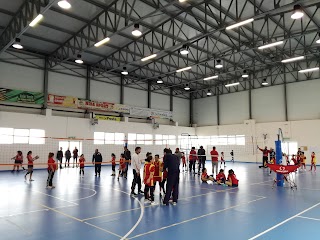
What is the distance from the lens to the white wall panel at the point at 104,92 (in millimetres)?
25797

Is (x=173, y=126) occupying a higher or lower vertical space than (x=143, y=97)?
lower

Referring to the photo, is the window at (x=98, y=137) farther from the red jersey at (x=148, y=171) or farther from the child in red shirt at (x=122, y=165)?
the red jersey at (x=148, y=171)

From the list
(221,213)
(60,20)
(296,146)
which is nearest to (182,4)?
(60,20)

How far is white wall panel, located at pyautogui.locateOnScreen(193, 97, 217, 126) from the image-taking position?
113 ft

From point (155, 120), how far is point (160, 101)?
2.80m

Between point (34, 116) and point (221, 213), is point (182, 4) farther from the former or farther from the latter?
point (34, 116)

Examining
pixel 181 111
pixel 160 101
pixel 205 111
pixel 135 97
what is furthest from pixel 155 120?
pixel 205 111

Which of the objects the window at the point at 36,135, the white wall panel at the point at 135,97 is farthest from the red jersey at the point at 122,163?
the white wall panel at the point at 135,97

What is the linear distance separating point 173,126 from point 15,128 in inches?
720

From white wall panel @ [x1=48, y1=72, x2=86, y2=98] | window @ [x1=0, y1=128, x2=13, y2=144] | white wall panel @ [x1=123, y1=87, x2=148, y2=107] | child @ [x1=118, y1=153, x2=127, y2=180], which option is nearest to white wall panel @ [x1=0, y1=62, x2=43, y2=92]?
white wall panel @ [x1=48, y1=72, x2=86, y2=98]

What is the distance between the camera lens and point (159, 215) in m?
7.19

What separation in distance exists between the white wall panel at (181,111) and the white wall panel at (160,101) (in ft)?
5.16

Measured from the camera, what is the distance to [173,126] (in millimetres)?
32688

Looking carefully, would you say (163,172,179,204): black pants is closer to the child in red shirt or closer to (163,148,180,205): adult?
(163,148,180,205): adult
